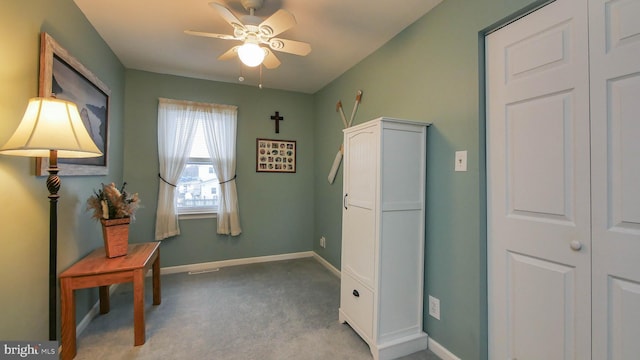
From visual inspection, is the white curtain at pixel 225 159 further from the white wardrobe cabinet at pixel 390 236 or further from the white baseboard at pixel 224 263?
the white wardrobe cabinet at pixel 390 236

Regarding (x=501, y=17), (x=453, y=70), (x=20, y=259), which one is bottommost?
(x=20, y=259)

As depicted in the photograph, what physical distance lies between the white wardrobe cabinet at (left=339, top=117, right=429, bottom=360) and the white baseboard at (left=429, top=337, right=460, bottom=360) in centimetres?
5

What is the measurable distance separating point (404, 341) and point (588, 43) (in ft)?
6.47

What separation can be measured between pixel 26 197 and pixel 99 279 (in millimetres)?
686

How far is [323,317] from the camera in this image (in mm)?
2289

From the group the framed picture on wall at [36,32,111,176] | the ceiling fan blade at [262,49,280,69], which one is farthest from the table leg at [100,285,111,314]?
the ceiling fan blade at [262,49,280,69]

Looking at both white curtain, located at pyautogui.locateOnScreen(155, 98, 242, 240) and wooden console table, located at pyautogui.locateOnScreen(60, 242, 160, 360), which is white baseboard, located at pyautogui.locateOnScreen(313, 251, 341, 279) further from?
wooden console table, located at pyautogui.locateOnScreen(60, 242, 160, 360)

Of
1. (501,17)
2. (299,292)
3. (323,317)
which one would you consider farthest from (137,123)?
(501,17)

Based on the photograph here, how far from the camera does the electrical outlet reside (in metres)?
Answer: 1.84

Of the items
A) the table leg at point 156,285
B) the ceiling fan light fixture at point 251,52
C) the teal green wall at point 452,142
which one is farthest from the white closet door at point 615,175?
the table leg at point 156,285

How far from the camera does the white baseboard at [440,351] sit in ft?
5.68

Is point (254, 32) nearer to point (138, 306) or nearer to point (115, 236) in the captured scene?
point (115, 236)

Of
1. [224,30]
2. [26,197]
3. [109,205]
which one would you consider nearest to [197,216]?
[109,205]

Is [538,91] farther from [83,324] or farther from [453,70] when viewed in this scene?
[83,324]
